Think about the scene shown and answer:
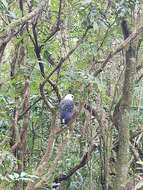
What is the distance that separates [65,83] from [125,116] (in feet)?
1.88

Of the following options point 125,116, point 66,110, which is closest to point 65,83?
point 66,110

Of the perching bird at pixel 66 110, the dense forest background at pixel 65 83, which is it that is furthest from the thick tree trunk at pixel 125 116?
the perching bird at pixel 66 110

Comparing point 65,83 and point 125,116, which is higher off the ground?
point 65,83

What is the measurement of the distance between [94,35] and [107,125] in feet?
2.23

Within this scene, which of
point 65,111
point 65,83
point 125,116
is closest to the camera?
point 65,111

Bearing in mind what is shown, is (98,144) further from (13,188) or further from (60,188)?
(13,188)

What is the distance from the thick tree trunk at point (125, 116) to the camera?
9.05ft

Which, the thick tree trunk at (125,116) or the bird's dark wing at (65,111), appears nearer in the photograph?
the bird's dark wing at (65,111)

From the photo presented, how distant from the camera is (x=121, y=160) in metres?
2.82

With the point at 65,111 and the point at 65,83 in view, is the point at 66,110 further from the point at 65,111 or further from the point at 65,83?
the point at 65,83

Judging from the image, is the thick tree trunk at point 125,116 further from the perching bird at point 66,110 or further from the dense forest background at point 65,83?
the perching bird at point 66,110

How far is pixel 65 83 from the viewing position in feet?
7.91

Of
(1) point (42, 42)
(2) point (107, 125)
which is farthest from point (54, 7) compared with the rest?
(2) point (107, 125)

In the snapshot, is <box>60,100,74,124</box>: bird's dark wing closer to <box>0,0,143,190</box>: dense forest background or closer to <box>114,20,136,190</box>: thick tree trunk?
<box>0,0,143,190</box>: dense forest background
